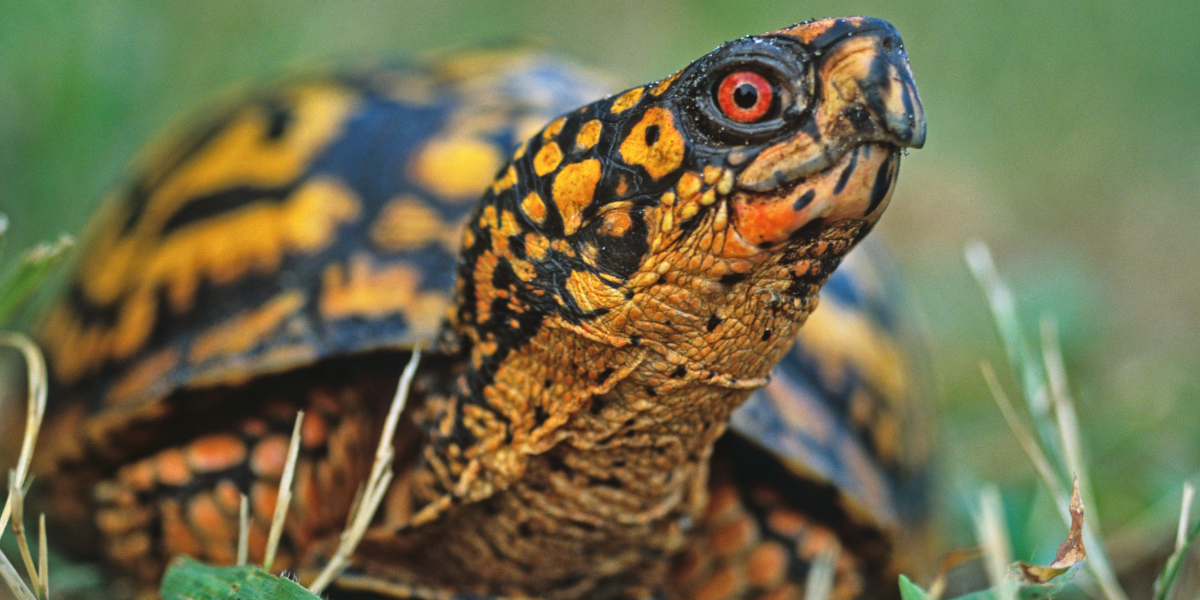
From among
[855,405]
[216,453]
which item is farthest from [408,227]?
[855,405]

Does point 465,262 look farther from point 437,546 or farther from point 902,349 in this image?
point 902,349

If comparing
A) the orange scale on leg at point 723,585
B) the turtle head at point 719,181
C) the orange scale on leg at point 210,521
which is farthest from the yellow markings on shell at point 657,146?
the orange scale on leg at point 210,521

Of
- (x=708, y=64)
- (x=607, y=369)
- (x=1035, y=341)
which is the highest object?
(x=1035, y=341)

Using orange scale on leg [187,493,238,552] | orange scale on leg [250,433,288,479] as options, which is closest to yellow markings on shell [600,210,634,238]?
orange scale on leg [250,433,288,479]

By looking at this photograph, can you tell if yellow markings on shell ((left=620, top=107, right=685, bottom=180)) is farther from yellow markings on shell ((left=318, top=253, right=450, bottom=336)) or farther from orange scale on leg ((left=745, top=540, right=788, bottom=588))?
orange scale on leg ((left=745, top=540, right=788, bottom=588))

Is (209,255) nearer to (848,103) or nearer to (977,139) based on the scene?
(848,103)

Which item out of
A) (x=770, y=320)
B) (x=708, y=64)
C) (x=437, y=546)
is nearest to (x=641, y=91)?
(x=708, y=64)
